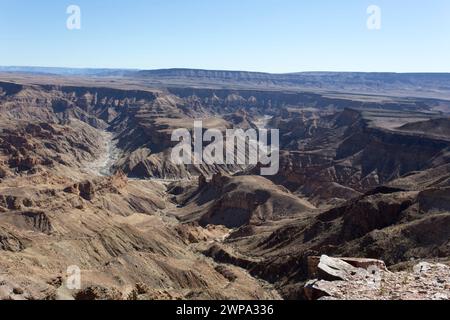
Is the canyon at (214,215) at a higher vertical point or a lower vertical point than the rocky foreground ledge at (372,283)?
lower

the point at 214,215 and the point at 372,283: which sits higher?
the point at 372,283

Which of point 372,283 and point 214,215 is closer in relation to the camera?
point 372,283

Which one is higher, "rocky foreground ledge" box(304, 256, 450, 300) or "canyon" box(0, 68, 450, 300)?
"rocky foreground ledge" box(304, 256, 450, 300)

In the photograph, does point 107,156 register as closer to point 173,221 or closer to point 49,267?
point 173,221

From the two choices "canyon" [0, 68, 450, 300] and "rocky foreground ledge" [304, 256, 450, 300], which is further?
"canyon" [0, 68, 450, 300]

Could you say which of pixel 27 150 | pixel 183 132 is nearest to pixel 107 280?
pixel 27 150

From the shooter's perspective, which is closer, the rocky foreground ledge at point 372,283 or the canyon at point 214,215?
the rocky foreground ledge at point 372,283

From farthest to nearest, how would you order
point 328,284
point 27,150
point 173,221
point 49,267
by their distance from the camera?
point 27,150, point 173,221, point 49,267, point 328,284
